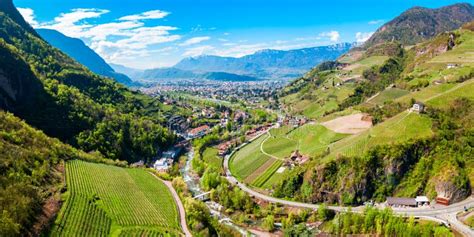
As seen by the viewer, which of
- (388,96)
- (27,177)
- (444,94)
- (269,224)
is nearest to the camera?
(27,177)

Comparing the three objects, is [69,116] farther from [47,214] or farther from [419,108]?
[419,108]

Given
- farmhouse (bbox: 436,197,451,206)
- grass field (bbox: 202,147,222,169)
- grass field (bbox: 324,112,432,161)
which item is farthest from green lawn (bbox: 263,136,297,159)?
farmhouse (bbox: 436,197,451,206)

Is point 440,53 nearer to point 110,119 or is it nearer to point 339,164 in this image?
point 339,164

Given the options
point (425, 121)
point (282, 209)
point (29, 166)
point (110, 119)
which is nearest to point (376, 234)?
point (282, 209)

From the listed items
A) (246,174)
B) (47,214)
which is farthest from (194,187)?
(47,214)

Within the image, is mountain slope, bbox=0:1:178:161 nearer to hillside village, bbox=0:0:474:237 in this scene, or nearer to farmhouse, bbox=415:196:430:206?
hillside village, bbox=0:0:474:237

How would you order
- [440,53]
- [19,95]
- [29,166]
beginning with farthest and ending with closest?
[440,53] → [19,95] → [29,166]
